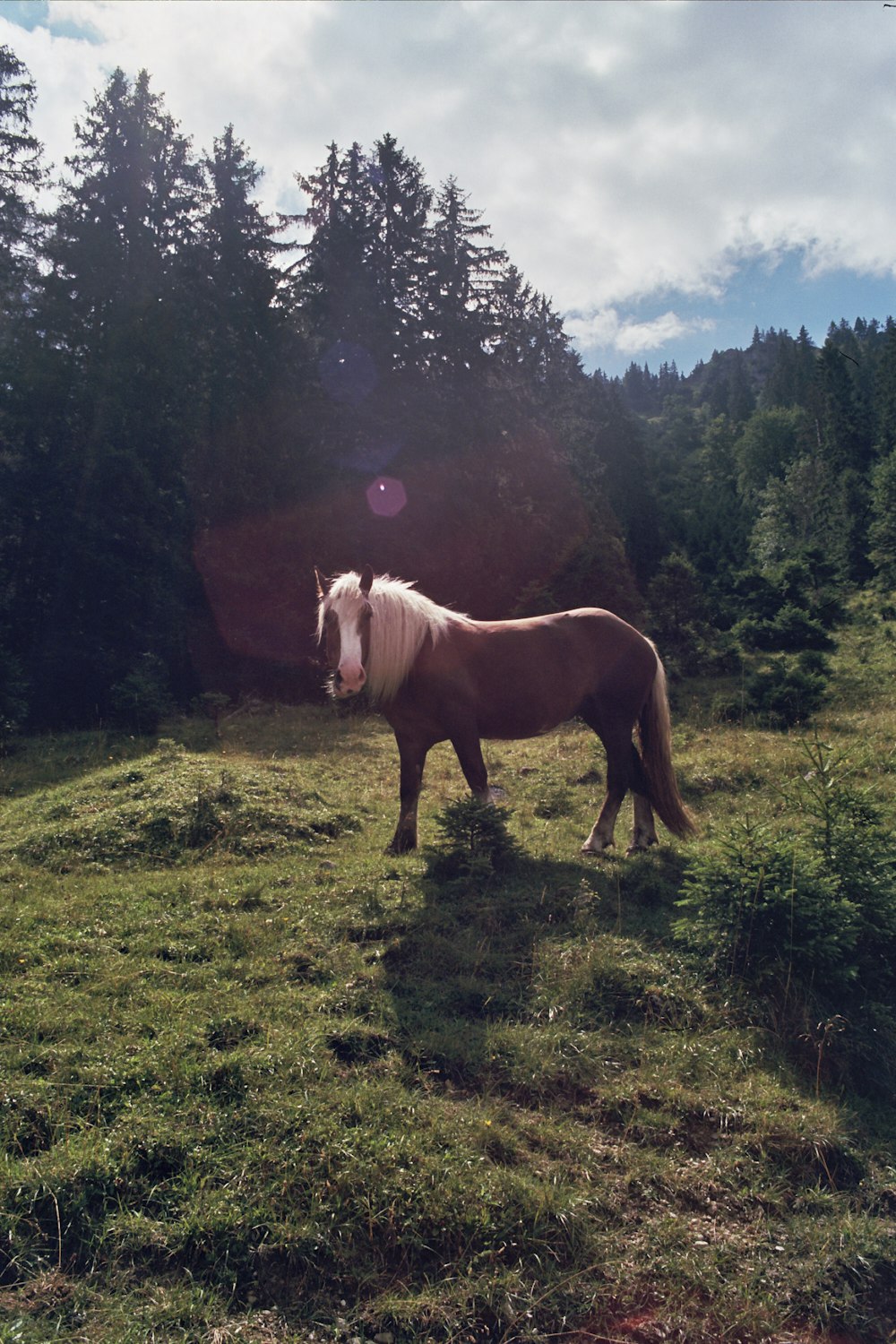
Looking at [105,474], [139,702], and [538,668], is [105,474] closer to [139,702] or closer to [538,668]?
[139,702]

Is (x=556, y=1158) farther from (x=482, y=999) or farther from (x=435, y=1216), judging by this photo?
(x=482, y=999)

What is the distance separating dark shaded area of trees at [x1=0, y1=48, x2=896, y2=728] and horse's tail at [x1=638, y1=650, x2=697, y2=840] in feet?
36.0

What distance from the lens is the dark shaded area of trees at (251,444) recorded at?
18031 millimetres

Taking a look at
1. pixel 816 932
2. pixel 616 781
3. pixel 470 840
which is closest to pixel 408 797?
A: pixel 470 840

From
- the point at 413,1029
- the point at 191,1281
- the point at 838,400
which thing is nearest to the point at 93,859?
the point at 413,1029

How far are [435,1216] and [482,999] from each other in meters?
1.62

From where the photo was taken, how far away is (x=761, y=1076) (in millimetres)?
3812

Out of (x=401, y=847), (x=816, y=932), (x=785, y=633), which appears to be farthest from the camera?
(x=785, y=633)

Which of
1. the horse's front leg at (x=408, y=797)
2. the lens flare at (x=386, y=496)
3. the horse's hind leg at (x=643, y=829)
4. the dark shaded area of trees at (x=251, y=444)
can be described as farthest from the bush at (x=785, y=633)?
the horse's front leg at (x=408, y=797)

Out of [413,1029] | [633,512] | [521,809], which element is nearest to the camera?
[413,1029]

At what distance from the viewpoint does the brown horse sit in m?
6.82

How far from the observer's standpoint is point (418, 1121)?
3.36 metres

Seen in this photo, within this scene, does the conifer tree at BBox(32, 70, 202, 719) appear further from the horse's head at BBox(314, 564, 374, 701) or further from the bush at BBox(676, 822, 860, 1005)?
the bush at BBox(676, 822, 860, 1005)

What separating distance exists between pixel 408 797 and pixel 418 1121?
3756 millimetres
